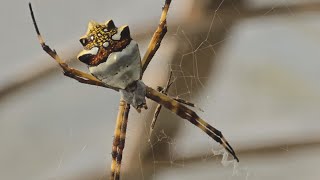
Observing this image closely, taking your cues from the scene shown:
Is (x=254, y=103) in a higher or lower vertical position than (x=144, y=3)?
lower

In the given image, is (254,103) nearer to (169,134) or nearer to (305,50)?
(305,50)

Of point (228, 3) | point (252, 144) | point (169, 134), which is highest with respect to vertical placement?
point (228, 3)

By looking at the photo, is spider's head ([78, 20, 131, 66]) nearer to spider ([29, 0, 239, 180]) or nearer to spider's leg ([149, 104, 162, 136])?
spider ([29, 0, 239, 180])

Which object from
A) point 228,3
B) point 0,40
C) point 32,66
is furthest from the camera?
point 0,40

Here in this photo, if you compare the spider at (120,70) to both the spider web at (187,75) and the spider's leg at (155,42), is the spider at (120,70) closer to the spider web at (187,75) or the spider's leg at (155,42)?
the spider's leg at (155,42)

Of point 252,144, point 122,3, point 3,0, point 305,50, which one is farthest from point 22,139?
point 305,50

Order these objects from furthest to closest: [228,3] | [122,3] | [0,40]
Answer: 1. [122,3]
2. [0,40]
3. [228,3]

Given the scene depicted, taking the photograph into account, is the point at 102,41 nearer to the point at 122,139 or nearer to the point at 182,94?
the point at 122,139
